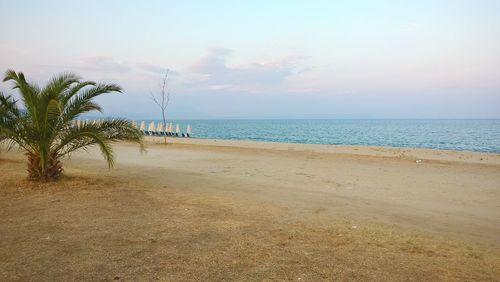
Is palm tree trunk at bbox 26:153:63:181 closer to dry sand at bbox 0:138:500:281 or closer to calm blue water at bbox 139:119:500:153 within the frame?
dry sand at bbox 0:138:500:281

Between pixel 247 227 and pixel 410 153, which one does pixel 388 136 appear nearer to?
pixel 410 153

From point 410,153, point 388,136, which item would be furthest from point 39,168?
point 388,136

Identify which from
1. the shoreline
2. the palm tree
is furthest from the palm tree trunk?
the shoreline

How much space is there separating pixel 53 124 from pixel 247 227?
5872 millimetres

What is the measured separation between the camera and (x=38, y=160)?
905 cm

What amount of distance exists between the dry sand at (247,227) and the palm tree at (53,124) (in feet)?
2.38

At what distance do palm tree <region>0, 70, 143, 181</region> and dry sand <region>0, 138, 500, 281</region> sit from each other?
28.6 inches

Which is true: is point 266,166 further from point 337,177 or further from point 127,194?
point 127,194

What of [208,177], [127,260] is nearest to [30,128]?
[208,177]

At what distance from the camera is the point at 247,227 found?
18.9ft

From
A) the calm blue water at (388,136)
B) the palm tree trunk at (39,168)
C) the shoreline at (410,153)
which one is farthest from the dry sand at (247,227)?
the calm blue water at (388,136)

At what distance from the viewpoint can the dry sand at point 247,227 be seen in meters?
4.13

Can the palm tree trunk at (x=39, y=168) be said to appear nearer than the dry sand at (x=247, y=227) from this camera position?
No

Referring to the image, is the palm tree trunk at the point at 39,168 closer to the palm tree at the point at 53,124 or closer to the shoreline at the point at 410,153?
the palm tree at the point at 53,124
